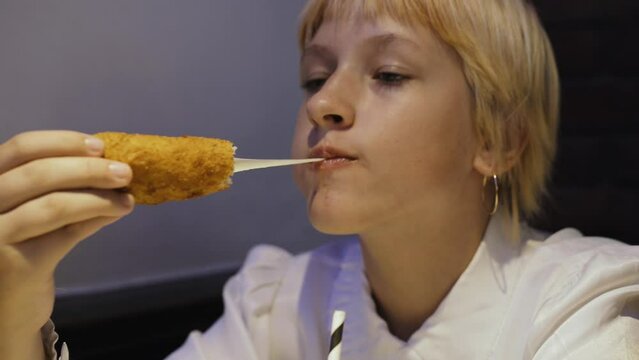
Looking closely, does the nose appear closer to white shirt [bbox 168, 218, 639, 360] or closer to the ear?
the ear

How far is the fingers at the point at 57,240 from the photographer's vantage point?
924mm

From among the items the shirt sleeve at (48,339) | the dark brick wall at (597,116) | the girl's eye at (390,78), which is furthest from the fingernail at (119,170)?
the dark brick wall at (597,116)

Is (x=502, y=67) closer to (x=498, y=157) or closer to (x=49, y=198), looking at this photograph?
(x=498, y=157)

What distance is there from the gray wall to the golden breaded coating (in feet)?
1.99

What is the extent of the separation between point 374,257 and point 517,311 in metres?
0.26

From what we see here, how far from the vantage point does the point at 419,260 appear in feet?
4.42

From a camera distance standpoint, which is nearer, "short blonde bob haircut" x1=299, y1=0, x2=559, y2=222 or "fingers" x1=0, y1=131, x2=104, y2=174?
"fingers" x1=0, y1=131, x2=104, y2=174

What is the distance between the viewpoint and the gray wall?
1.44 m

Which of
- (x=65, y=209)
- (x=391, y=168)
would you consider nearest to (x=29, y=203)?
(x=65, y=209)

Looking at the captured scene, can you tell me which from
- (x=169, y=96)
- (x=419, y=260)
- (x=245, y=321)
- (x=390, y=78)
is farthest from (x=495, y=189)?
(x=169, y=96)

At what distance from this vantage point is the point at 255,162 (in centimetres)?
100

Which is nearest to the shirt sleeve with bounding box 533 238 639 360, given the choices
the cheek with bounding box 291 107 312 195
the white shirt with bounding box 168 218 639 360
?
the white shirt with bounding box 168 218 639 360

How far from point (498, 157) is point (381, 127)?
27 cm

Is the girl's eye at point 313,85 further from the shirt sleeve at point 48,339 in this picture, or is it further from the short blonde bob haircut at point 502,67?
the shirt sleeve at point 48,339
